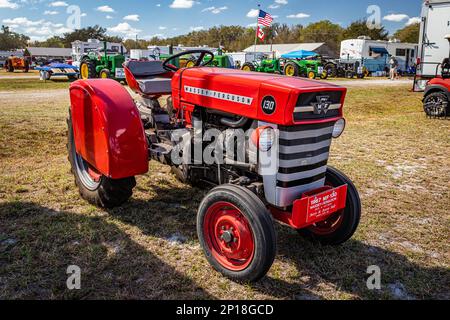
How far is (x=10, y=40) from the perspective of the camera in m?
77.1

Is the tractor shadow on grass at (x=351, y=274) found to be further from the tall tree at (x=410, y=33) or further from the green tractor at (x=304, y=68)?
the tall tree at (x=410, y=33)

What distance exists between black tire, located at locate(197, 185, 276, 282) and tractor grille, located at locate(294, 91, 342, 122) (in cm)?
58

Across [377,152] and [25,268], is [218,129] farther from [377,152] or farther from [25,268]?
[377,152]

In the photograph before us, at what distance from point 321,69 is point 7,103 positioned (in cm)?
1630

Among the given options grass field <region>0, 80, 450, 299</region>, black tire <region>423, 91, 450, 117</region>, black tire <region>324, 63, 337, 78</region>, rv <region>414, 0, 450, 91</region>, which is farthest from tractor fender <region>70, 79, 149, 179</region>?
black tire <region>324, 63, 337, 78</region>

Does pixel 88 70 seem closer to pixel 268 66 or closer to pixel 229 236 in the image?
pixel 268 66

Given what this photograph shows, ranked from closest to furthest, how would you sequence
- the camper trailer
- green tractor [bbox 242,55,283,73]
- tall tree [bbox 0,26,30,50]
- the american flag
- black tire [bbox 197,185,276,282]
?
black tire [bbox 197,185,276,282] < the american flag < green tractor [bbox 242,55,283,73] < the camper trailer < tall tree [bbox 0,26,30,50]

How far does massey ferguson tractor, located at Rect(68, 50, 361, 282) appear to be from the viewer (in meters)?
2.44

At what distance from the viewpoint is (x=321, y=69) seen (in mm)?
21562

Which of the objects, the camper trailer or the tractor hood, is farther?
the camper trailer

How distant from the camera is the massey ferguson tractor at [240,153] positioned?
96.2 inches

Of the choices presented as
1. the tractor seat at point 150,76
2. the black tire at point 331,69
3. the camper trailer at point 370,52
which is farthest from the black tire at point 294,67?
the tractor seat at point 150,76

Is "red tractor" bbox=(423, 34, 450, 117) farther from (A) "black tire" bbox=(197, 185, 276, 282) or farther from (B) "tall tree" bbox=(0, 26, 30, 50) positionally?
(B) "tall tree" bbox=(0, 26, 30, 50)
